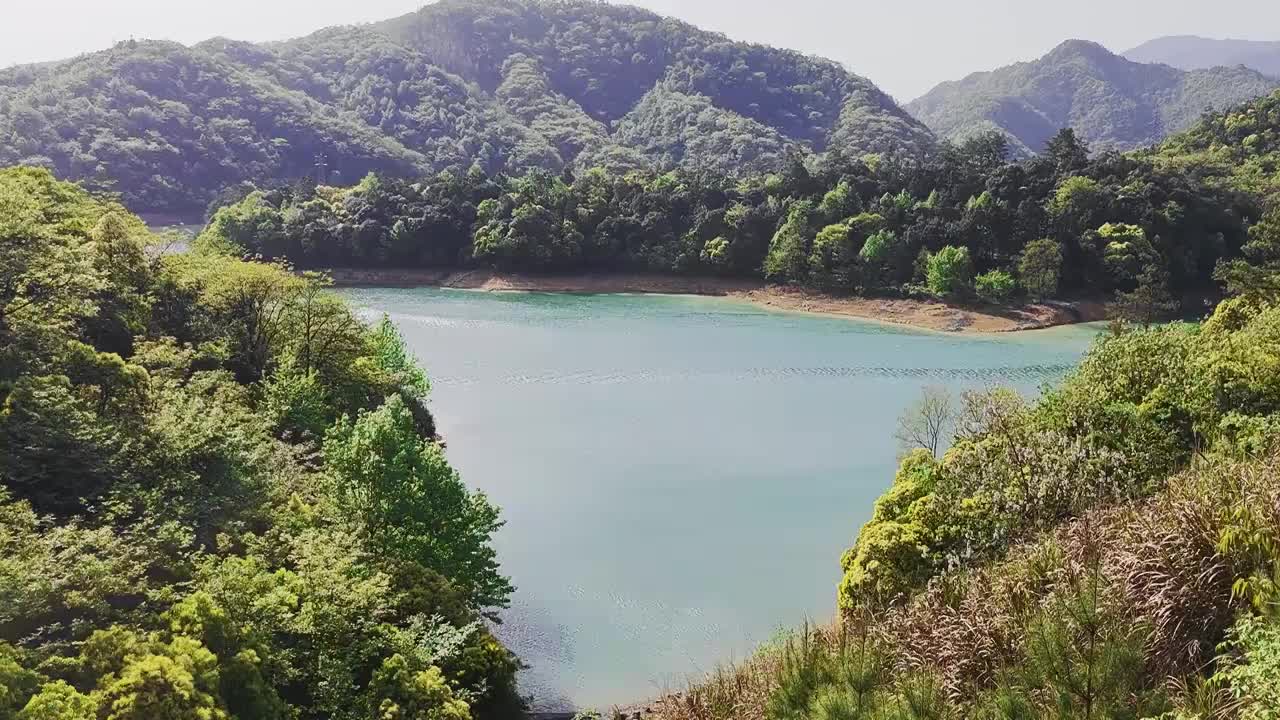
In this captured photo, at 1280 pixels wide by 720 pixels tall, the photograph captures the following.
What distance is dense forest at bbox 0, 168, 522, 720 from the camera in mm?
6883

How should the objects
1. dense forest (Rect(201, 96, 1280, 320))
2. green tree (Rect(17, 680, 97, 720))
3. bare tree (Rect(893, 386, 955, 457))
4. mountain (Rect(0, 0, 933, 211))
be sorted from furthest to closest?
mountain (Rect(0, 0, 933, 211)) → dense forest (Rect(201, 96, 1280, 320)) → bare tree (Rect(893, 386, 955, 457)) → green tree (Rect(17, 680, 97, 720))

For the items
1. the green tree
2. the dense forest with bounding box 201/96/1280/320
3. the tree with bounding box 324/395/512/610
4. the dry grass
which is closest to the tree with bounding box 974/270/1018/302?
the dense forest with bounding box 201/96/1280/320

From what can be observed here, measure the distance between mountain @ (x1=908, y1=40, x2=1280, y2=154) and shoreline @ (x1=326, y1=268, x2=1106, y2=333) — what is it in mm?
99384

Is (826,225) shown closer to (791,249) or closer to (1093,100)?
(791,249)

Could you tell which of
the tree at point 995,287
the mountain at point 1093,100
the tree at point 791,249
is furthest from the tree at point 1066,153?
the mountain at point 1093,100

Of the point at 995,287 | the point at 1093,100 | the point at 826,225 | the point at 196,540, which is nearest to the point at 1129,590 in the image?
the point at 196,540

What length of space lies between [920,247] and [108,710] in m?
42.2

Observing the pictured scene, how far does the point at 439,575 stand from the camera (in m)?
10.3

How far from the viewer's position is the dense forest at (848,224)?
41312mm

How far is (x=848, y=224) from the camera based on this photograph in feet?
150

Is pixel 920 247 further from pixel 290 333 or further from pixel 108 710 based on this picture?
pixel 108 710

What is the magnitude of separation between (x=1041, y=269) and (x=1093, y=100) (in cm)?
16154

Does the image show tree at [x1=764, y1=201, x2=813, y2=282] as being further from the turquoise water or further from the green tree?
the green tree

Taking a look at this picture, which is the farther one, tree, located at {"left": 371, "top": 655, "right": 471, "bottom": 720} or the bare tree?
the bare tree
